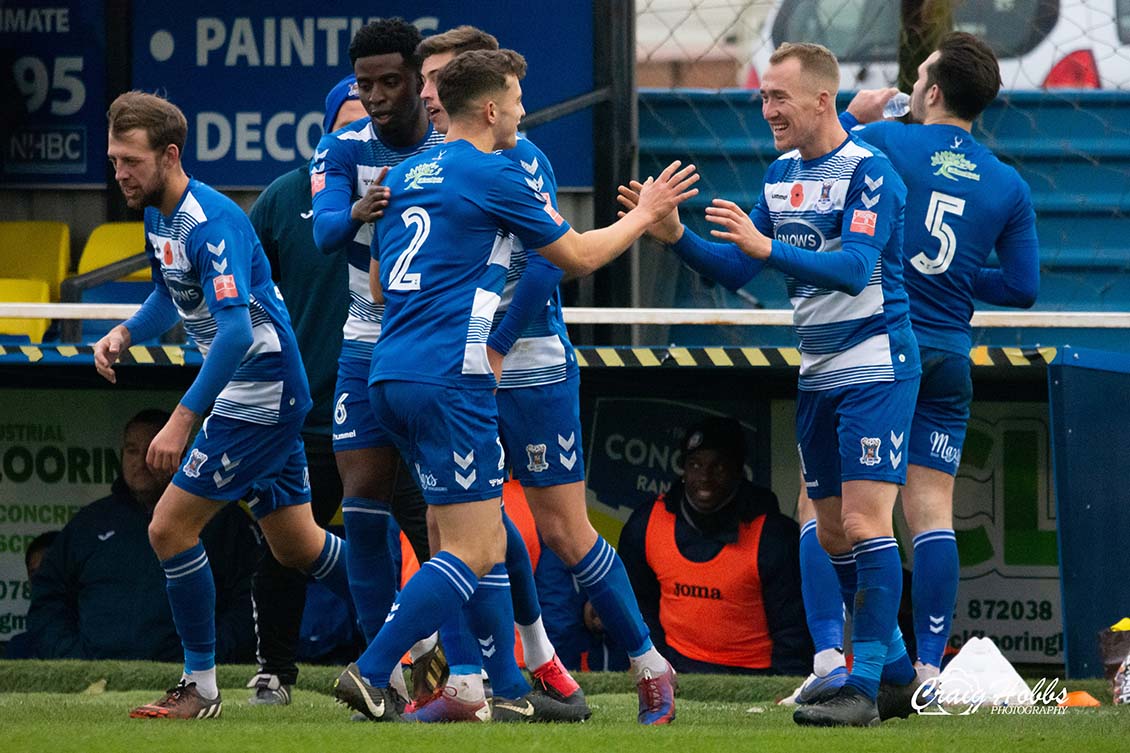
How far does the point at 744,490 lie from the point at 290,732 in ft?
11.7

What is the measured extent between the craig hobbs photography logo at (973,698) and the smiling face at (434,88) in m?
2.24

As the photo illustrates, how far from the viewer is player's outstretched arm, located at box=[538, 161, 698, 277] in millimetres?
4781

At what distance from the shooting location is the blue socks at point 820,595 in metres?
5.73

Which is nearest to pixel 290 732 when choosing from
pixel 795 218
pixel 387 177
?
pixel 387 177

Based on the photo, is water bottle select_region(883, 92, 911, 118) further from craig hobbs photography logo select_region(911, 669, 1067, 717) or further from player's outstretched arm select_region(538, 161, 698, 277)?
craig hobbs photography logo select_region(911, 669, 1067, 717)

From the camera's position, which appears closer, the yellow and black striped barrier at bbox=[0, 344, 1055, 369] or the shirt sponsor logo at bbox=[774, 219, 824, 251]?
the shirt sponsor logo at bbox=[774, 219, 824, 251]

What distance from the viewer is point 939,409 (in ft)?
19.0

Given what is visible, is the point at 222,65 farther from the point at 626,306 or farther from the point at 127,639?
the point at 127,639

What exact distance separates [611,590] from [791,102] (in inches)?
58.9

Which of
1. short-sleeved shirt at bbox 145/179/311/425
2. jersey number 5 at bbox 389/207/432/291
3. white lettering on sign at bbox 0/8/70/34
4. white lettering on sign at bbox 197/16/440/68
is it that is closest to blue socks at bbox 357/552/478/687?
jersey number 5 at bbox 389/207/432/291

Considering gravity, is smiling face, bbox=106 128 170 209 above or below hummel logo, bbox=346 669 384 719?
above

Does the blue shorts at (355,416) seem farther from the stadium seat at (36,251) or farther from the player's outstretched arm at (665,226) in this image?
the stadium seat at (36,251)

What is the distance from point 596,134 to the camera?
8.50 metres

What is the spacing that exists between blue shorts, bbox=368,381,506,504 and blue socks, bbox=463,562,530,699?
0.43m
